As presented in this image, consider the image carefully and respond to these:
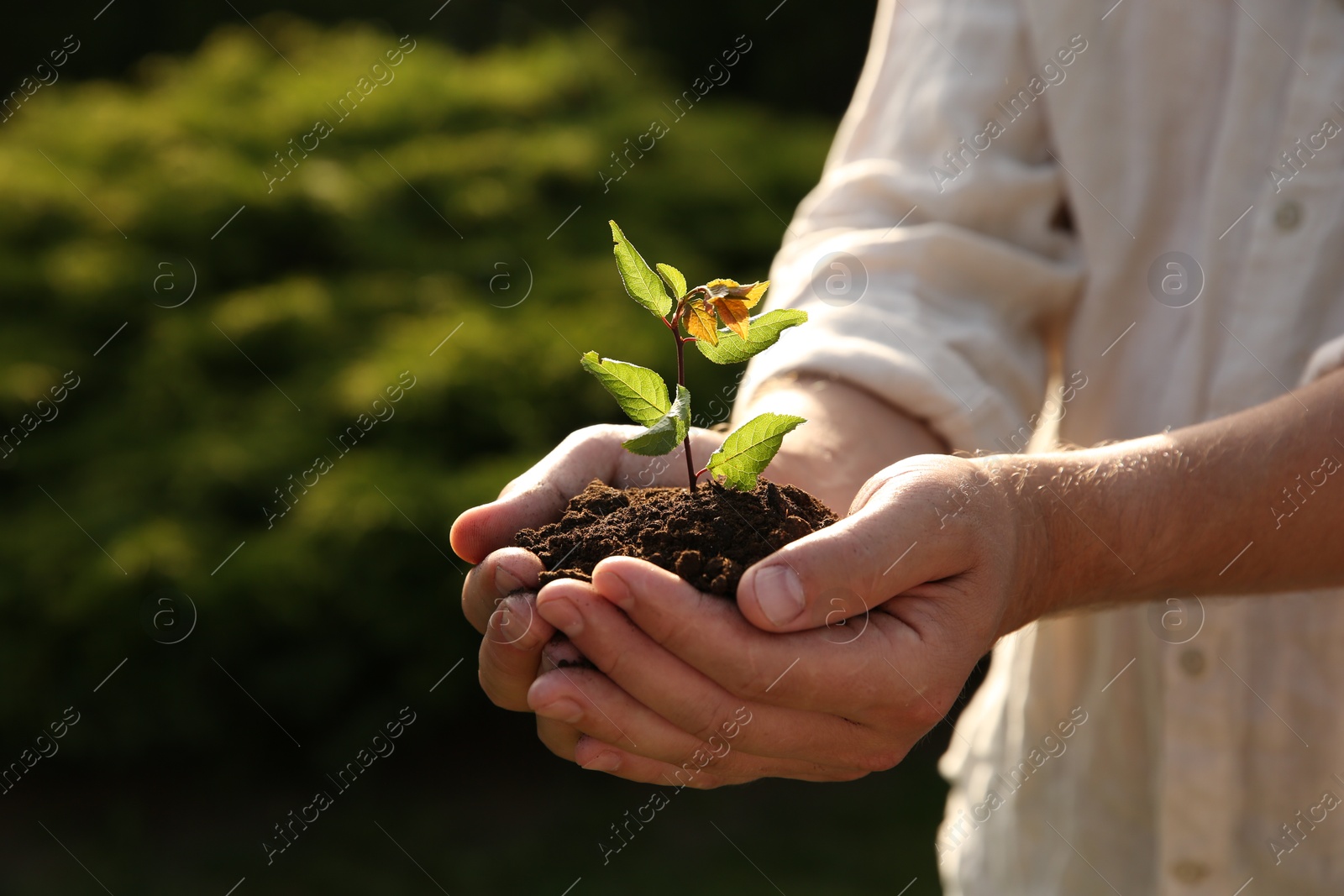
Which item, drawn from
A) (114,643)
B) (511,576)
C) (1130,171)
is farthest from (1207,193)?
(114,643)

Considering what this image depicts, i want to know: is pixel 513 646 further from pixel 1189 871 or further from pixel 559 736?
pixel 1189 871

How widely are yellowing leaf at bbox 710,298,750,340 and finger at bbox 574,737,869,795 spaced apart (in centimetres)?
63

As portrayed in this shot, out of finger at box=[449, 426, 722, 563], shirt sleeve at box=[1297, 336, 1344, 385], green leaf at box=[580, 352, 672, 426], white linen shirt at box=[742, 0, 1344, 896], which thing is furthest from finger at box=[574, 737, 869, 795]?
shirt sleeve at box=[1297, 336, 1344, 385]

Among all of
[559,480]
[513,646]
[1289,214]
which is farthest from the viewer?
[1289,214]

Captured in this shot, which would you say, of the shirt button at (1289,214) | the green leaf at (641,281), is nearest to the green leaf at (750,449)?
the green leaf at (641,281)

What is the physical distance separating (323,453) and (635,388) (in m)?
3.50

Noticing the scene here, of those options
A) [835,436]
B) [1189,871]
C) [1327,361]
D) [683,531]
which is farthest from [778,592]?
[1189,871]

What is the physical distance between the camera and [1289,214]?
6.36ft

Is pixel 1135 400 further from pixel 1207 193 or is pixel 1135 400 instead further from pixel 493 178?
pixel 493 178

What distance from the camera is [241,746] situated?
4.91 meters

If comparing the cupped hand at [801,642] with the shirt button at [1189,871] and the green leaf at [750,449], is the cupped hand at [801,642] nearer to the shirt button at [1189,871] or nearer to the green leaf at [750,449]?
the green leaf at [750,449]

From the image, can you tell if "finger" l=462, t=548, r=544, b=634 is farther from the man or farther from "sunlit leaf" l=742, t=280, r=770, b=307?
"sunlit leaf" l=742, t=280, r=770, b=307

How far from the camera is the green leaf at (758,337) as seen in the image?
170cm

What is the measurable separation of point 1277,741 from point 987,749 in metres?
0.58
